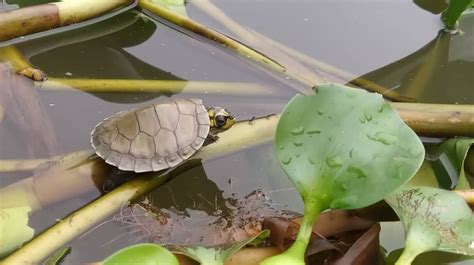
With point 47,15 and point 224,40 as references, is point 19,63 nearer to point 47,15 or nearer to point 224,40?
point 47,15

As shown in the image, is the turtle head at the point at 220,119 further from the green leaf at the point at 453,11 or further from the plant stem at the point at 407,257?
the green leaf at the point at 453,11

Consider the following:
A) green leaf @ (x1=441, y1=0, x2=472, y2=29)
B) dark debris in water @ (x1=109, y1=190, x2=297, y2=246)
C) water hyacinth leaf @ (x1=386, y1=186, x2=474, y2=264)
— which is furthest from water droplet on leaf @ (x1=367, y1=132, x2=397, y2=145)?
green leaf @ (x1=441, y1=0, x2=472, y2=29)

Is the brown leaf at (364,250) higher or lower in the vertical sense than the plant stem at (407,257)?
lower

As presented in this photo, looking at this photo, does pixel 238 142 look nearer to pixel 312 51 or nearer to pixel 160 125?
pixel 160 125

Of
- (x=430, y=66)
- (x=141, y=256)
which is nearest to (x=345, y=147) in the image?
(x=141, y=256)

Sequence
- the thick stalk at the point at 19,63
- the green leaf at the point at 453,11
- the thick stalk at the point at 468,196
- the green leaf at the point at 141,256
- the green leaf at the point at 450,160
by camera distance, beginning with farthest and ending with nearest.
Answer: the green leaf at the point at 453,11 < the thick stalk at the point at 19,63 < the green leaf at the point at 450,160 < the thick stalk at the point at 468,196 < the green leaf at the point at 141,256

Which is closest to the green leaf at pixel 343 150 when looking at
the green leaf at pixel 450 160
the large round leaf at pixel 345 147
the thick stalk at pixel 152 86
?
the large round leaf at pixel 345 147

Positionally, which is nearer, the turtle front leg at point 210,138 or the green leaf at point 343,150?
the green leaf at point 343,150

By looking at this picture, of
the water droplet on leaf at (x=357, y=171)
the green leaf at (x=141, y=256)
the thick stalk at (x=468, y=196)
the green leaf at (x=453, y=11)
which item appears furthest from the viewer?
the green leaf at (x=453, y=11)
